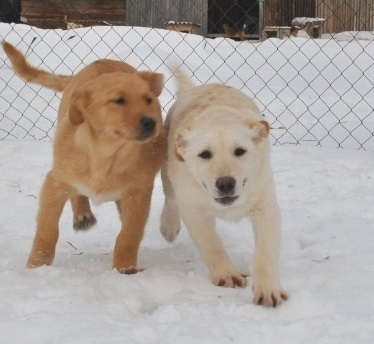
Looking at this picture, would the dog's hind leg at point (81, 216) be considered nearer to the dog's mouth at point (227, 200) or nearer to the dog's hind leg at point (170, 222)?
the dog's hind leg at point (170, 222)

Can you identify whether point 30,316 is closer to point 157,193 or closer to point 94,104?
point 94,104

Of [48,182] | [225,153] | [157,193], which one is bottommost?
[157,193]

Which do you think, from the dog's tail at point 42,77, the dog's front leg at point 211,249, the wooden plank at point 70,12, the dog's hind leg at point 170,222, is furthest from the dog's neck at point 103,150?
the wooden plank at point 70,12

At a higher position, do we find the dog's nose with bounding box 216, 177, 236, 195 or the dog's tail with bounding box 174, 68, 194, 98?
the dog's tail with bounding box 174, 68, 194, 98

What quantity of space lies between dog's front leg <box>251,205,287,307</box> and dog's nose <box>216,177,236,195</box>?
0.40 meters

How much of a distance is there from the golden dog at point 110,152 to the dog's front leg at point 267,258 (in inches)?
25.3

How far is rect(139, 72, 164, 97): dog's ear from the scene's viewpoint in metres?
3.93

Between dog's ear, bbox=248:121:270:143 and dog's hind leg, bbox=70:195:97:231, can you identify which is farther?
dog's hind leg, bbox=70:195:97:231

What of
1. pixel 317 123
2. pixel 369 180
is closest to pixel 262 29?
pixel 317 123

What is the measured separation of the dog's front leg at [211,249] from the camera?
3.84 meters

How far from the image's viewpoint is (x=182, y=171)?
3.91 meters

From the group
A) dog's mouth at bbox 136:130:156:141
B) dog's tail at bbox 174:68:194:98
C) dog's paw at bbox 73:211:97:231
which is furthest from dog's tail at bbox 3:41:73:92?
dog's mouth at bbox 136:130:156:141

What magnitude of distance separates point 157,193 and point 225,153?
2440mm

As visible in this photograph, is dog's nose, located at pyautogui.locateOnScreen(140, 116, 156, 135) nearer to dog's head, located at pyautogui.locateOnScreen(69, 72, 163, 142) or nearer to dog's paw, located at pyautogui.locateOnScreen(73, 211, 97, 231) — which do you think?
dog's head, located at pyautogui.locateOnScreen(69, 72, 163, 142)
